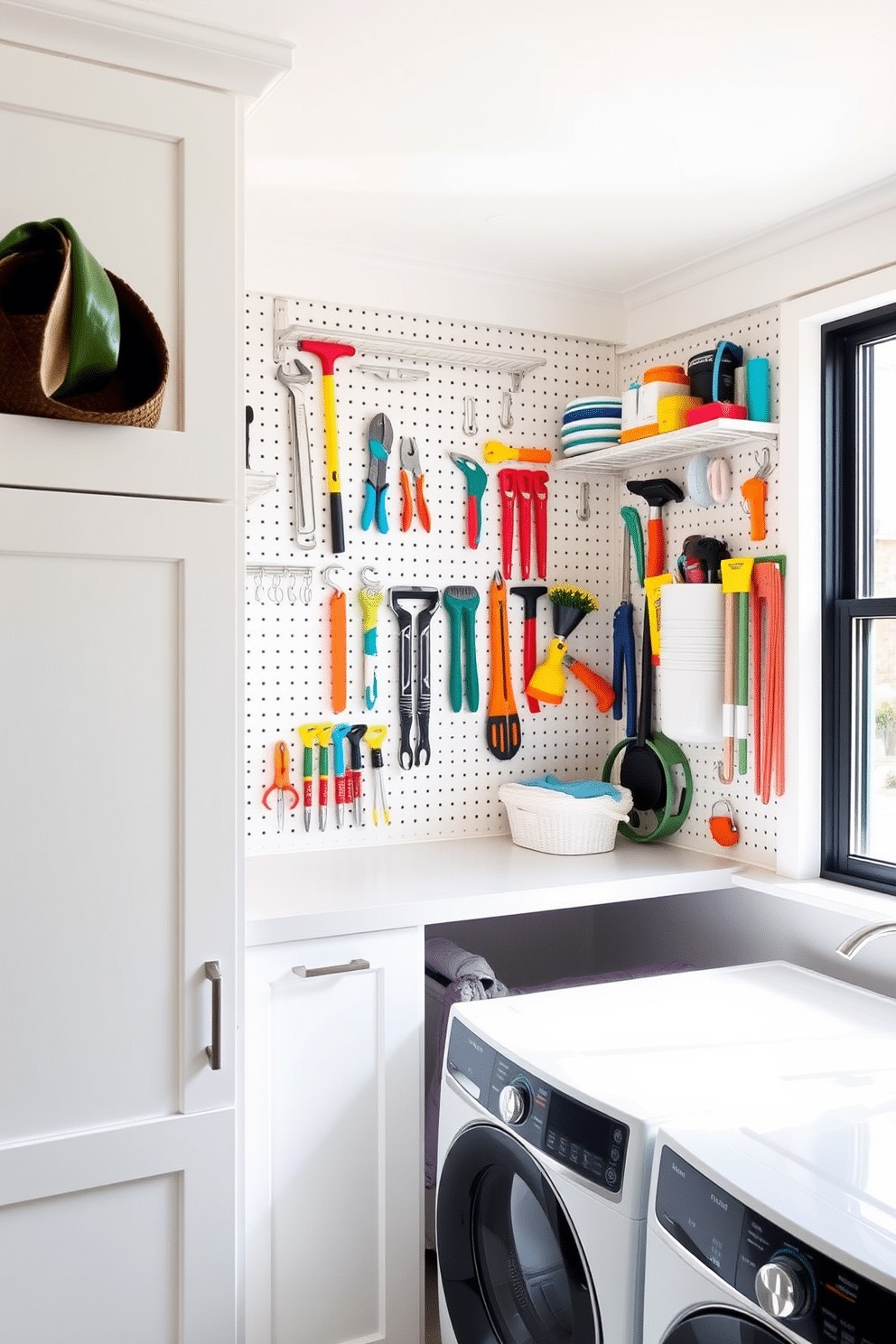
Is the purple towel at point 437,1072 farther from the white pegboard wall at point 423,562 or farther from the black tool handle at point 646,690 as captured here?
the black tool handle at point 646,690

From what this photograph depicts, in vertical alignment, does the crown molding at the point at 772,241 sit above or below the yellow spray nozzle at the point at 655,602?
above

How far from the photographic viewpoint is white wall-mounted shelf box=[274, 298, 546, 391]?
8.26 ft

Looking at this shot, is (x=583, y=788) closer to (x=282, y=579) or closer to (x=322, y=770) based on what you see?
(x=322, y=770)

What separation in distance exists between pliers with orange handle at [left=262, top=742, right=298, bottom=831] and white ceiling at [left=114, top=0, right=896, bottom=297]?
3.83 ft

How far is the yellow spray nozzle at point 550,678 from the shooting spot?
9.40 ft

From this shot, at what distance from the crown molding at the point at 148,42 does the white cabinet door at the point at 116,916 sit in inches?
25.1

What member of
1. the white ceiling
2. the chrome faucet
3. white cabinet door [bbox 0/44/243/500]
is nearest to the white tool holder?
Result: the white ceiling

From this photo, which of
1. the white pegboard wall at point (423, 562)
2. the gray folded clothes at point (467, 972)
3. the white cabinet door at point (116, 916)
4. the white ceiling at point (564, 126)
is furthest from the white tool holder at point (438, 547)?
the white cabinet door at point (116, 916)

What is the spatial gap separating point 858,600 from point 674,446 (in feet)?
1.80

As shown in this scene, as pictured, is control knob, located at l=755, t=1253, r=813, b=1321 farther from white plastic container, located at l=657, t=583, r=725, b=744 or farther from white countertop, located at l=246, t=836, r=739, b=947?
white plastic container, located at l=657, t=583, r=725, b=744

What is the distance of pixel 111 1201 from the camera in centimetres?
160

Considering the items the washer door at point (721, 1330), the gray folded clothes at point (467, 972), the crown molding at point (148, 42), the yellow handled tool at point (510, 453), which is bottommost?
the washer door at point (721, 1330)

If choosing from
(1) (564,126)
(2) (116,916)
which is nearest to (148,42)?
(1) (564,126)

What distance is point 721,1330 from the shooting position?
1.31 meters
